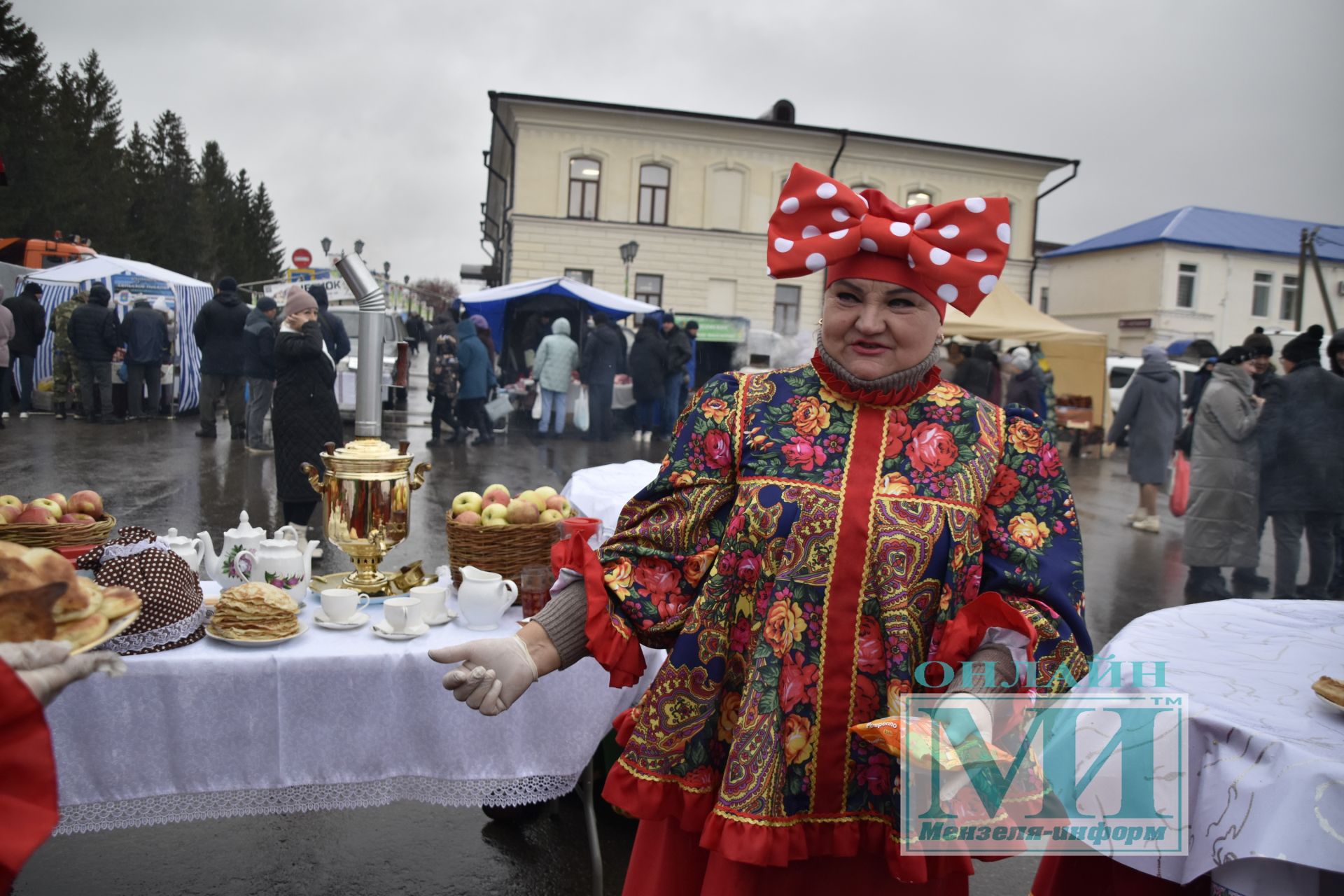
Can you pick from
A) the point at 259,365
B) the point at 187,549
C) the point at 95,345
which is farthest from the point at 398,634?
the point at 95,345

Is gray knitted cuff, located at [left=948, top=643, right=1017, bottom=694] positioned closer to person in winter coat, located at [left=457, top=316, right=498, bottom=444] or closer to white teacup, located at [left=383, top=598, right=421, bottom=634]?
white teacup, located at [left=383, top=598, right=421, bottom=634]

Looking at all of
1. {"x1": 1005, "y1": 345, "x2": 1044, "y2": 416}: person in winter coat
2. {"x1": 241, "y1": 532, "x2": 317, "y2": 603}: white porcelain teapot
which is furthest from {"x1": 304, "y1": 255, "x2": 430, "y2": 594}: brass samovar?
{"x1": 1005, "y1": 345, "x2": 1044, "y2": 416}: person in winter coat

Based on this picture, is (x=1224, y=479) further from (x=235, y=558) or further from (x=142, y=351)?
(x=142, y=351)

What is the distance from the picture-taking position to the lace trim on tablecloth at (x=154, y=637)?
2.33 meters

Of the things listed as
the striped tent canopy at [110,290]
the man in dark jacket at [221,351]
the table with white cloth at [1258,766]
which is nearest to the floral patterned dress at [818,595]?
the table with white cloth at [1258,766]

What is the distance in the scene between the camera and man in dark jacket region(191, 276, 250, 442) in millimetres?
11641

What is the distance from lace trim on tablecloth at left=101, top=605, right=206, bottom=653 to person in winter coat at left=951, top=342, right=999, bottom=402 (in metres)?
10.9

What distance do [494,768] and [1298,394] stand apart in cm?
662

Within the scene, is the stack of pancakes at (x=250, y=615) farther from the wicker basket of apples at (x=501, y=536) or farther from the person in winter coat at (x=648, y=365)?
the person in winter coat at (x=648, y=365)

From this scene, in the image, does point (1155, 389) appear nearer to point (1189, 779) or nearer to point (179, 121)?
point (1189, 779)

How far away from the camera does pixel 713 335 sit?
18.7 m

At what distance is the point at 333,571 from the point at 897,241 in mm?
5679

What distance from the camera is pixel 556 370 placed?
1469 cm
